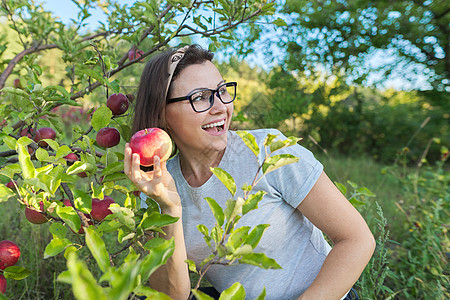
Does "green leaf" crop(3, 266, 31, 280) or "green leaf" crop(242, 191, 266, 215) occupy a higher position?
"green leaf" crop(242, 191, 266, 215)

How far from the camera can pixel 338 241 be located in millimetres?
1139

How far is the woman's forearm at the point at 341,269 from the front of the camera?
42.3 inches

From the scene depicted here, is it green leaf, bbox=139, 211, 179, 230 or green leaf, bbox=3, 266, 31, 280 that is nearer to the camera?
green leaf, bbox=139, 211, 179, 230

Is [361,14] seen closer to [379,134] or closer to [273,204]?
[379,134]

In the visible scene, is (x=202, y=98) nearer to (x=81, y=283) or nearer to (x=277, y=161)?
(x=277, y=161)

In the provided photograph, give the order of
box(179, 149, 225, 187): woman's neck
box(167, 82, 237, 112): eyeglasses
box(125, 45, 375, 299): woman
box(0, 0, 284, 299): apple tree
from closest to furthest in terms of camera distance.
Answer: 1. box(0, 0, 284, 299): apple tree
2. box(125, 45, 375, 299): woman
3. box(167, 82, 237, 112): eyeglasses
4. box(179, 149, 225, 187): woman's neck

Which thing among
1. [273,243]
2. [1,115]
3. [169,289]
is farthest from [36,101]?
[273,243]

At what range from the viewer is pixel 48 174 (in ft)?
2.73

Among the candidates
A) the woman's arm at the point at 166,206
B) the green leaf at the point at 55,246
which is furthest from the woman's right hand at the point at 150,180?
the green leaf at the point at 55,246

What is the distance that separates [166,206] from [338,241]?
1.87 feet

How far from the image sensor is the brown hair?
1278mm

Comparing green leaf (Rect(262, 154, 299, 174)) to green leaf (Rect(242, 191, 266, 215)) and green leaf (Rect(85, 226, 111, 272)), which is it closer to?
green leaf (Rect(242, 191, 266, 215))

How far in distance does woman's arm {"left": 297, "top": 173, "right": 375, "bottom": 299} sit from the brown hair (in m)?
0.60

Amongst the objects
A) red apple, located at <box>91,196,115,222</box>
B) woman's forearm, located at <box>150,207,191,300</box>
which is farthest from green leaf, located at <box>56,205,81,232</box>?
woman's forearm, located at <box>150,207,191,300</box>
